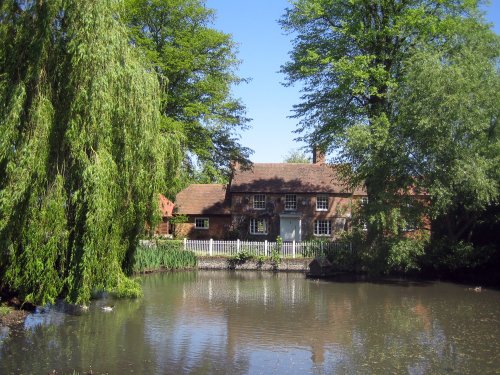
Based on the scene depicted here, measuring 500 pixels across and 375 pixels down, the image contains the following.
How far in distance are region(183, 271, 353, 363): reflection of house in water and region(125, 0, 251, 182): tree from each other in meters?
9.30

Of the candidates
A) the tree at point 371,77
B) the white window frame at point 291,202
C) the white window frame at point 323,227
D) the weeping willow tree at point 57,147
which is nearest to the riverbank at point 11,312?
the weeping willow tree at point 57,147

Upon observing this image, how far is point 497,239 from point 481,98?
6.91 meters

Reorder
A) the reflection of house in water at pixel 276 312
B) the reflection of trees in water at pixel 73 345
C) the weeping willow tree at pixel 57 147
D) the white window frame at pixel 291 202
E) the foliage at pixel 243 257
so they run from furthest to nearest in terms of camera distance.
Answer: the white window frame at pixel 291 202
the foliage at pixel 243 257
the reflection of house in water at pixel 276 312
the weeping willow tree at pixel 57 147
the reflection of trees in water at pixel 73 345

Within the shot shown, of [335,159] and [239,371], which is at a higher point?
[335,159]

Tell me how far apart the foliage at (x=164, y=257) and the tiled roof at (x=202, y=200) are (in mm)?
6820

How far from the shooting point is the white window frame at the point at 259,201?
3734 centimetres

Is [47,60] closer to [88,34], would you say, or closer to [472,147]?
[88,34]

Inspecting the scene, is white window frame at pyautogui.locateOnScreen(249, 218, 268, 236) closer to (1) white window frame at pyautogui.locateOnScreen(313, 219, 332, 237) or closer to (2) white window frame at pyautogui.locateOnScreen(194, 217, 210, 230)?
(2) white window frame at pyautogui.locateOnScreen(194, 217, 210, 230)

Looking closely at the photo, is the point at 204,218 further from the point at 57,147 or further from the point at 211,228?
the point at 57,147

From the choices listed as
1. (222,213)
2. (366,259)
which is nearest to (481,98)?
(366,259)

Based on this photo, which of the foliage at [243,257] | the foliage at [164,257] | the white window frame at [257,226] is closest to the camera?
the foliage at [164,257]

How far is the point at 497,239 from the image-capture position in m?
A: 24.5

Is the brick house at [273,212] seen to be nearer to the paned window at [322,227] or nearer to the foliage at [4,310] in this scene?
the paned window at [322,227]

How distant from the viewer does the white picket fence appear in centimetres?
2992
